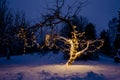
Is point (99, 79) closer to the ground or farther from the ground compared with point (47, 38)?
closer to the ground

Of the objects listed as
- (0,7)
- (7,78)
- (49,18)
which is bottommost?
(7,78)

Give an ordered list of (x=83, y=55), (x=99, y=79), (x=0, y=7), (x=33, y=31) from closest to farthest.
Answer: (x=99, y=79)
(x=33, y=31)
(x=83, y=55)
(x=0, y=7)

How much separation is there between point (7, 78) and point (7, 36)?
5.63 meters

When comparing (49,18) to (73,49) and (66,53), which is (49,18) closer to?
(73,49)

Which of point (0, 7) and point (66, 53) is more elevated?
point (0, 7)

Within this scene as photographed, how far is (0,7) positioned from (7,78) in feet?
73.9

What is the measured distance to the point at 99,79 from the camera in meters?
12.9

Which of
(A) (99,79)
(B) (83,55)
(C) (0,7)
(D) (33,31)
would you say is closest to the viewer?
(A) (99,79)

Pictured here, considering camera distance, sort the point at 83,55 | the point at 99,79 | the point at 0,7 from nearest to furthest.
A: the point at 99,79 < the point at 83,55 < the point at 0,7

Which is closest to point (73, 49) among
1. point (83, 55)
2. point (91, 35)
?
point (83, 55)

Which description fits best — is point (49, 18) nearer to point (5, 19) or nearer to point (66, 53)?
point (66, 53)

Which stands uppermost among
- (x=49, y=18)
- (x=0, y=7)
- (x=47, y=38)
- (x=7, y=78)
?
(x=0, y=7)

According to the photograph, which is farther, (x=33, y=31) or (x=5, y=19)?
(x=5, y=19)

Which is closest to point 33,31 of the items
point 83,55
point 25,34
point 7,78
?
point 25,34
